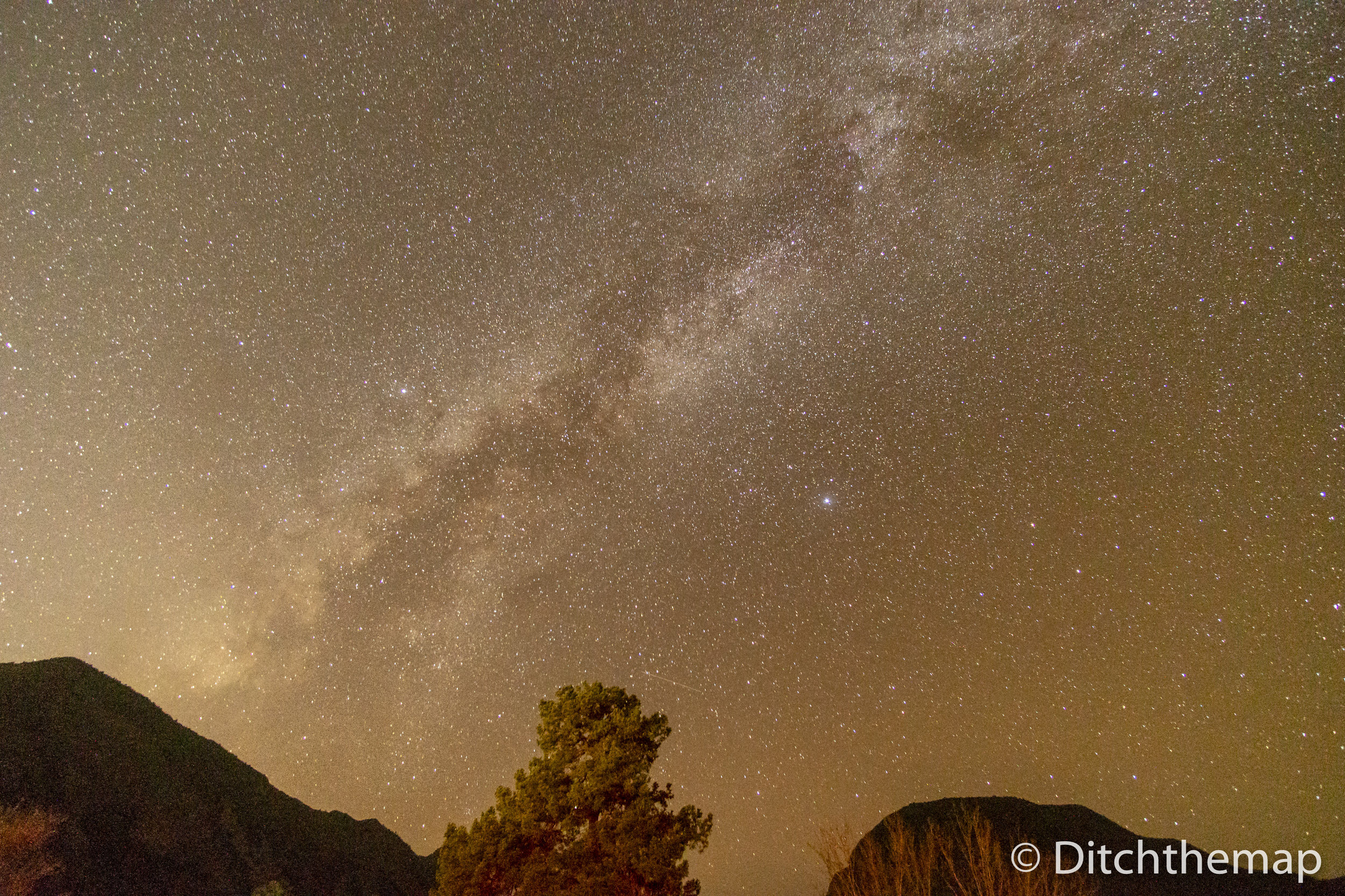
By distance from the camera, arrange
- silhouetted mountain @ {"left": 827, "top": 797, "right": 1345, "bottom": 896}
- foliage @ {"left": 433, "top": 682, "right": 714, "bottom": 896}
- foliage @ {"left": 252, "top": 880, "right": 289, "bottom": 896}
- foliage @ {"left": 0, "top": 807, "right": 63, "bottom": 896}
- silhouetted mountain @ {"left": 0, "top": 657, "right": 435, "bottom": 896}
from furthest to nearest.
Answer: silhouetted mountain @ {"left": 827, "top": 797, "right": 1345, "bottom": 896} → silhouetted mountain @ {"left": 0, "top": 657, "right": 435, "bottom": 896} → foliage @ {"left": 252, "top": 880, "right": 289, "bottom": 896} → foliage @ {"left": 0, "top": 807, "right": 63, "bottom": 896} → foliage @ {"left": 433, "top": 682, "right": 714, "bottom": 896}

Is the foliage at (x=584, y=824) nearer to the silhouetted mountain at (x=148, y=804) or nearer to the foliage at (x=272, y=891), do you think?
the foliage at (x=272, y=891)

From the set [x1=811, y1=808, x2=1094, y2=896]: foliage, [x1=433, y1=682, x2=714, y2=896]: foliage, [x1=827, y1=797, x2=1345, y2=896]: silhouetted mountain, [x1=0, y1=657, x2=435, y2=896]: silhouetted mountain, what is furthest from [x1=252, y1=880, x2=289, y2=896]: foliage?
[x1=827, y1=797, x2=1345, y2=896]: silhouetted mountain

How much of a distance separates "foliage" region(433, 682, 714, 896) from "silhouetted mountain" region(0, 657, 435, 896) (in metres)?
31.7

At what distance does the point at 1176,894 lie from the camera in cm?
6706

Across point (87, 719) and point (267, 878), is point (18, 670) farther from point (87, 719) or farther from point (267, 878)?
point (267, 878)

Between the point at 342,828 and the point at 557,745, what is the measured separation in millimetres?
61186

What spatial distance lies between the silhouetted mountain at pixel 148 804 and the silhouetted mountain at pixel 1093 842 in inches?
1838

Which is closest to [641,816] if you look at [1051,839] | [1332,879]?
[1332,879]

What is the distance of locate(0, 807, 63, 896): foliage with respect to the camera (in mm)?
20578

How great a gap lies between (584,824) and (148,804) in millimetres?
44096

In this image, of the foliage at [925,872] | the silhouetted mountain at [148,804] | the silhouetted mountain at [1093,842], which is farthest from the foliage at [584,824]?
the silhouetted mountain at [1093,842]

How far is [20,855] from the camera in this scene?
848 inches

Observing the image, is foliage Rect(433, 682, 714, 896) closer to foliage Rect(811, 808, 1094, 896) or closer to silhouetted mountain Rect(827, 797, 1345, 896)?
foliage Rect(811, 808, 1094, 896)

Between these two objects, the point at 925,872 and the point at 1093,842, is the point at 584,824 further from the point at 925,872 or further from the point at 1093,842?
the point at 1093,842
